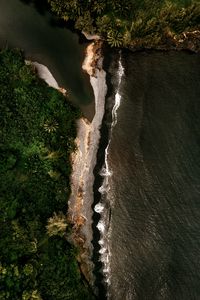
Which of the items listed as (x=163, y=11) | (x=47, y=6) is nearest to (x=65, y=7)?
(x=47, y=6)

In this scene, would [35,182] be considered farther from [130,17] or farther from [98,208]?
[130,17]

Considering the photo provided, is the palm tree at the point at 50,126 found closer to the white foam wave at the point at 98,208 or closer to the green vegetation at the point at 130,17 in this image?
the white foam wave at the point at 98,208

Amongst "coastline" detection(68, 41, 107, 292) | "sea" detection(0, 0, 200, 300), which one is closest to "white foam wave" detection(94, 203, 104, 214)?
"sea" detection(0, 0, 200, 300)

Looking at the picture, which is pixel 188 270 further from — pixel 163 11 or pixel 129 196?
pixel 163 11

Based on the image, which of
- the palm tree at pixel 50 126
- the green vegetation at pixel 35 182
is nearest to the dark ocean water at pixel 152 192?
the green vegetation at pixel 35 182

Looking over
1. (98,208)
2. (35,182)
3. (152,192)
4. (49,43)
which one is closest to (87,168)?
(98,208)
